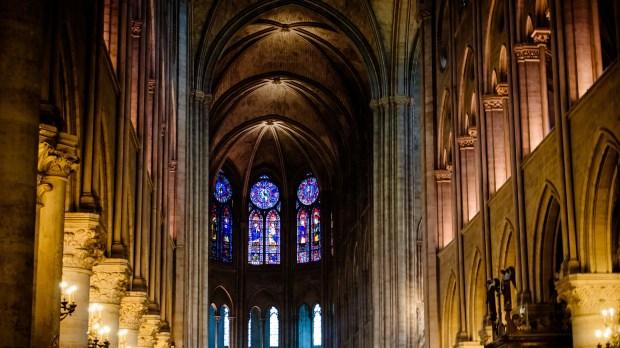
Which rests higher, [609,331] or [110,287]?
[110,287]

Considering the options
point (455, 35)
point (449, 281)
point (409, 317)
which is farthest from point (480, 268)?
point (409, 317)

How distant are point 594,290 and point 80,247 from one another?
32.5 ft

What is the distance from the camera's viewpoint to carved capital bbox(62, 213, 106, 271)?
50.8 ft

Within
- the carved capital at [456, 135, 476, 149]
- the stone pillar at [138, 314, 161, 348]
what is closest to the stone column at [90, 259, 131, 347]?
the stone pillar at [138, 314, 161, 348]

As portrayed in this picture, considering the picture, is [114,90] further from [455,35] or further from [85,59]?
[455,35]

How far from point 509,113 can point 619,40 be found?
7765 mm

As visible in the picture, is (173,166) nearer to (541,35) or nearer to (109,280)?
(541,35)

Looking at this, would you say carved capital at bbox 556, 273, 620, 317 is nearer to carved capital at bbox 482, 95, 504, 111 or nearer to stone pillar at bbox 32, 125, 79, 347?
carved capital at bbox 482, 95, 504, 111

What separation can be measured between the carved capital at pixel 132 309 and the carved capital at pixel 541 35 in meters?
11.1

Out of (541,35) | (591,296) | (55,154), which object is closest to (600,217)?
(591,296)

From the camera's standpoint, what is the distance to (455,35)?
3353 cm

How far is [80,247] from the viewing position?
1559 cm

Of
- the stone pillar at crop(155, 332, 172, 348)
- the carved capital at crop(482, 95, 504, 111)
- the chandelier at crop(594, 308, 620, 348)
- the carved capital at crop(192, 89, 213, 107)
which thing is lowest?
the stone pillar at crop(155, 332, 172, 348)

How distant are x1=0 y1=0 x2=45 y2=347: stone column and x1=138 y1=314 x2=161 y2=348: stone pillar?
643 inches
